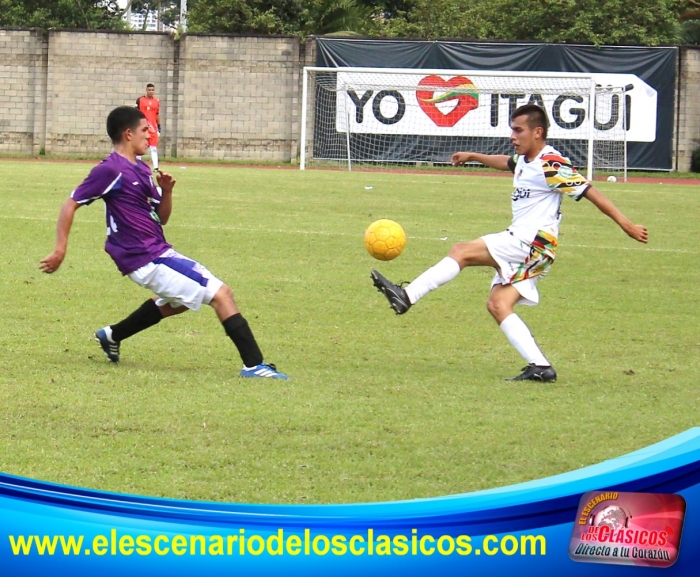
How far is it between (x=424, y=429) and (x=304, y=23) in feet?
116

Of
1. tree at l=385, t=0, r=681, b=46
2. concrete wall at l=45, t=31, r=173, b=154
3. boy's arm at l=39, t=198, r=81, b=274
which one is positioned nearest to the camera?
boy's arm at l=39, t=198, r=81, b=274

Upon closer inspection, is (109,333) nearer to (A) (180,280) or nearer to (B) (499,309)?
(A) (180,280)

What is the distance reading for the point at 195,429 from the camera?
5453 millimetres

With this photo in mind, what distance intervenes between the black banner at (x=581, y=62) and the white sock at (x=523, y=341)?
1019 inches

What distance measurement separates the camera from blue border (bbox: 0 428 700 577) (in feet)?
6.50

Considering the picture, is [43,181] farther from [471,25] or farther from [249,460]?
[471,25]

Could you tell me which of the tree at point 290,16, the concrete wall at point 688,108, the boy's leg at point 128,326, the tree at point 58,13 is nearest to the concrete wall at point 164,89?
the tree at point 290,16

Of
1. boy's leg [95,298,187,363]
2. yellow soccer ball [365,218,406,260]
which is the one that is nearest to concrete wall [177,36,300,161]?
yellow soccer ball [365,218,406,260]

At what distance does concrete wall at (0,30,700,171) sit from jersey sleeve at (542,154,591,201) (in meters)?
27.0

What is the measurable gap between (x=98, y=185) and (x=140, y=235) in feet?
1.25

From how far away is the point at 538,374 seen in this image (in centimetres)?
687

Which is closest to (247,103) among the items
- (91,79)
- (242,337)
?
(91,79)

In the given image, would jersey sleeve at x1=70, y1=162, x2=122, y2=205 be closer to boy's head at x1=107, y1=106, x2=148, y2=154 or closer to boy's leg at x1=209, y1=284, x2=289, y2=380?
boy's head at x1=107, y1=106, x2=148, y2=154

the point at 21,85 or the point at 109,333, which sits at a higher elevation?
the point at 21,85
